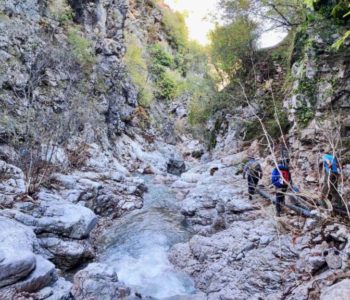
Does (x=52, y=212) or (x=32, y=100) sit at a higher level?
(x=32, y=100)

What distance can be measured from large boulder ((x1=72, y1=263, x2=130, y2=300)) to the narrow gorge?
26 millimetres

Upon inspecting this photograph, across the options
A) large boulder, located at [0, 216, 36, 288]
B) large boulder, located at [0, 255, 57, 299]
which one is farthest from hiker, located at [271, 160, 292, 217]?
large boulder, located at [0, 216, 36, 288]

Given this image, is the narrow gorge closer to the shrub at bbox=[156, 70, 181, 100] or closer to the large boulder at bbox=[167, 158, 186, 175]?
the large boulder at bbox=[167, 158, 186, 175]

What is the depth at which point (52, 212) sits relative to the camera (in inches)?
331

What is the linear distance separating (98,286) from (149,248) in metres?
2.97

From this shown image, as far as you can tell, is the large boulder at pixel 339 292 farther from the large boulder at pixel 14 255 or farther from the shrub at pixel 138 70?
the shrub at pixel 138 70

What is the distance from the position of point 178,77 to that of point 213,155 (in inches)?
705

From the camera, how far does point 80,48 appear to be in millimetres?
21109

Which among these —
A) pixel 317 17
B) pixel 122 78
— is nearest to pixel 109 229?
pixel 317 17

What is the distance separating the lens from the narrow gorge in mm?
5844

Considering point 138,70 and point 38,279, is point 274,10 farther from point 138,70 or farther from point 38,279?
point 138,70

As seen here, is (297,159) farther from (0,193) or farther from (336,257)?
(0,193)

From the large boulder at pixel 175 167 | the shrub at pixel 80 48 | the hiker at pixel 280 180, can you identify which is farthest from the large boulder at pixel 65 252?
the large boulder at pixel 175 167

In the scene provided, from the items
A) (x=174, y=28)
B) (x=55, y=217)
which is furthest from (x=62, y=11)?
(x=174, y=28)
